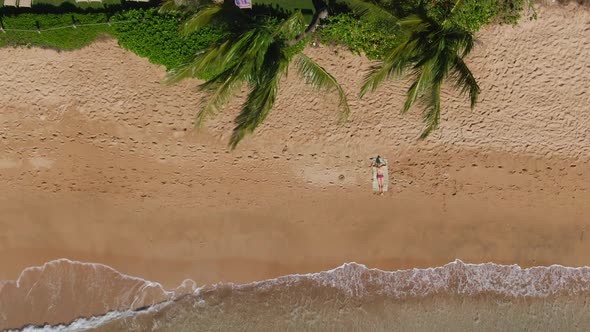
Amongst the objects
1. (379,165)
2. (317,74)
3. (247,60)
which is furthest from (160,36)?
(379,165)

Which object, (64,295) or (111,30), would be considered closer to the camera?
(111,30)

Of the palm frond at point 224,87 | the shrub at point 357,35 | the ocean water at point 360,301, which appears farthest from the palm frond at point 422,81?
the ocean water at point 360,301

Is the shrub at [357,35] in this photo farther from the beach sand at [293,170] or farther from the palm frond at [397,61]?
the palm frond at [397,61]

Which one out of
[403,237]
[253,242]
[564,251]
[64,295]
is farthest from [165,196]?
[564,251]

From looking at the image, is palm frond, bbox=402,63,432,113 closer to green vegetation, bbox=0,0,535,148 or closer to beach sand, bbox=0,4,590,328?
green vegetation, bbox=0,0,535,148

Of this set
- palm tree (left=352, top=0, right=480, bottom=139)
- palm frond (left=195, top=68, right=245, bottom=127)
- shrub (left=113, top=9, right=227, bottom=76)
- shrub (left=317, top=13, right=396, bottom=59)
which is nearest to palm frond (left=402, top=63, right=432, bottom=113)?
palm tree (left=352, top=0, right=480, bottom=139)

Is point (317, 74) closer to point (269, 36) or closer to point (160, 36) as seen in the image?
point (269, 36)

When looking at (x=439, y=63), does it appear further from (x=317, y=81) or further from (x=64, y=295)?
(x=64, y=295)
